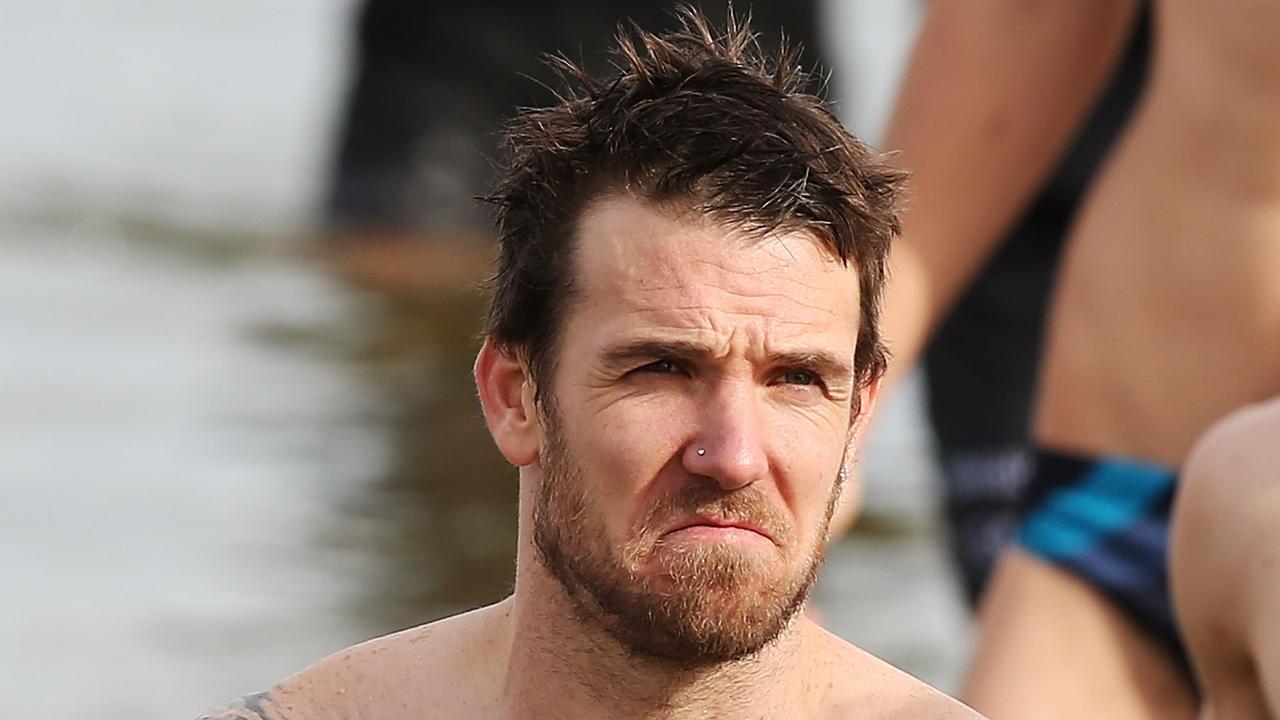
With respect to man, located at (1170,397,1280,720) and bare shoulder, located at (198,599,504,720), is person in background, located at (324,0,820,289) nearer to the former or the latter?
man, located at (1170,397,1280,720)

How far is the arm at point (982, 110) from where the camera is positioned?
4422 mm

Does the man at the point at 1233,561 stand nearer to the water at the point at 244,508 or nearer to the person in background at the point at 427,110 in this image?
the water at the point at 244,508

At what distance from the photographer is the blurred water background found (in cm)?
803

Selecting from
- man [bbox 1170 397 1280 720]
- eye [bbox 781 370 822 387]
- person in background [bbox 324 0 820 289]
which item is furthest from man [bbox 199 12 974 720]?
person in background [bbox 324 0 820 289]

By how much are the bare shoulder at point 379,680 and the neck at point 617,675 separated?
16 cm

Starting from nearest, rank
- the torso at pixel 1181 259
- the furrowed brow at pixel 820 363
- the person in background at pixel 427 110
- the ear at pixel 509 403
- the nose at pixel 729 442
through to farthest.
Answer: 1. the nose at pixel 729 442
2. the furrowed brow at pixel 820 363
3. the ear at pixel 509 403
4. the torso at pixel 1181 259
5. the person in background at pixel 427 110

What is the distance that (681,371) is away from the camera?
2.78m

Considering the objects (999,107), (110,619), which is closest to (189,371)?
(110,619)

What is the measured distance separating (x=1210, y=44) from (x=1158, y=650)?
0.91 meters

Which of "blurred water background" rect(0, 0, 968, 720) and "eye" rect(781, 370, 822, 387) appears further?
"blurred water background" rect(0, 0, 968, 720)

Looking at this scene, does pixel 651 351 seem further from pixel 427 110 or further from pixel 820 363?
pixel 427 110

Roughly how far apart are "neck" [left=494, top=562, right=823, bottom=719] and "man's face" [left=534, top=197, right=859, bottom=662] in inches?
1.9

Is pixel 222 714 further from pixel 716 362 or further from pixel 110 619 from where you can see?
pixel 110 619

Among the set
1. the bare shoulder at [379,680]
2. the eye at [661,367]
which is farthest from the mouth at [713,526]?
the bare shoulder at [379,680]
